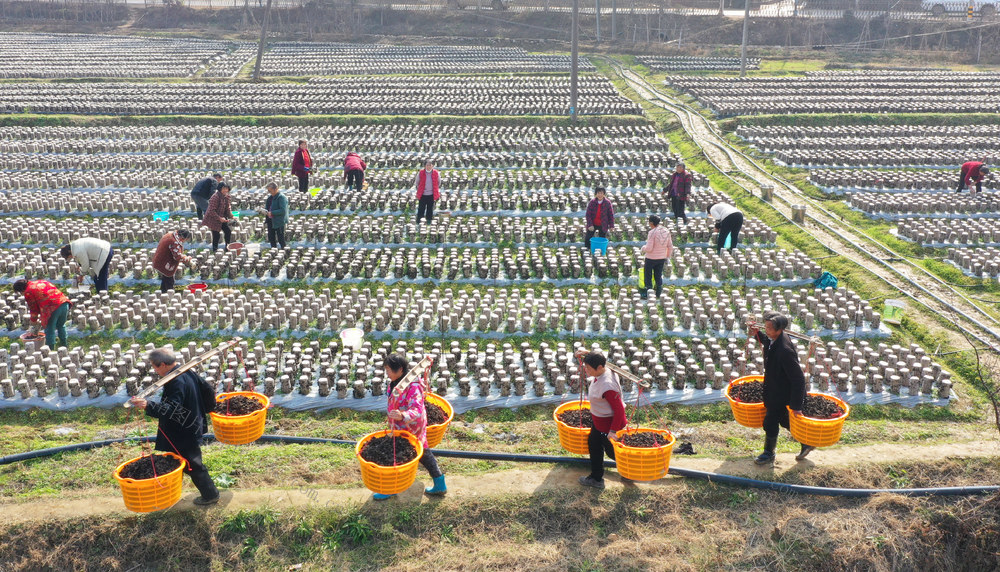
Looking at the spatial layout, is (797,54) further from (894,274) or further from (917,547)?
(917,547)

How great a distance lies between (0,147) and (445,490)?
77.8 feet

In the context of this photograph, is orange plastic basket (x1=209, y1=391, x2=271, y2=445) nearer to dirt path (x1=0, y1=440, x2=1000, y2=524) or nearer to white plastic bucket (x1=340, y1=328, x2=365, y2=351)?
dirt path (x1=0, y1=440, x2=1000, y2=524)

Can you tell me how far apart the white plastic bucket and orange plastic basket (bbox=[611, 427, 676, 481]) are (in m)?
4.75

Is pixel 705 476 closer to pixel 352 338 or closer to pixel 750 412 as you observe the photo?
pixel 750 412

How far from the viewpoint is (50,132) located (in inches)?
1021

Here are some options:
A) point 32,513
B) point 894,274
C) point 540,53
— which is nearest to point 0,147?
point 32,513

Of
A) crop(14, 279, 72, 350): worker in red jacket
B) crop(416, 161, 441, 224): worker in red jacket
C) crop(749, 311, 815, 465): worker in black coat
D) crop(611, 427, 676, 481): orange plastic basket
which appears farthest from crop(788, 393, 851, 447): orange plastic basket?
crop(416, 161, 441, 224): worker in red jacket

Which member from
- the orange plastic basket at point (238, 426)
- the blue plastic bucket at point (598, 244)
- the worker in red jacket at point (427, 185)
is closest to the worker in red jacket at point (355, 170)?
the worker in red jacket at point (427, 185)

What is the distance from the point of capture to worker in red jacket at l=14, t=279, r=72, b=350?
952 centimetres

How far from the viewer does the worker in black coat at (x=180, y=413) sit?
5.78m

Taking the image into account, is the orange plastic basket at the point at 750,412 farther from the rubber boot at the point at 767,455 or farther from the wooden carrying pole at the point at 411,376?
the wooden carrying pole at the point at 411,376

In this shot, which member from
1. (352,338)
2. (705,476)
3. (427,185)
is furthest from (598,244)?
(705,476)

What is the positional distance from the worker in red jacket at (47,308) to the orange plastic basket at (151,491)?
4.92 meters

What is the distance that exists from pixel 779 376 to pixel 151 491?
5.45 meters
